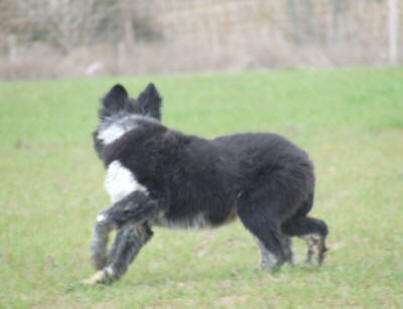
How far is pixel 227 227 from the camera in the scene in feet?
25.9

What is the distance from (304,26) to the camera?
60.7ft

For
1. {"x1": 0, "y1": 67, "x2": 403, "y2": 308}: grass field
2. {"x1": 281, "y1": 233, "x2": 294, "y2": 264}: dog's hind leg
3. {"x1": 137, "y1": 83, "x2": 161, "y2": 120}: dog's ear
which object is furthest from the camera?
{"x1": 137, "y1": 83, "x2": 161, "y2": 120}: dog's ear

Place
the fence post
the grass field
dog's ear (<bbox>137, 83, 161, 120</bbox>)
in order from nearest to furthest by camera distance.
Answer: the grass field < dog's ear (<bbox>137, 83, 161, 120</bbox>) < the fence post

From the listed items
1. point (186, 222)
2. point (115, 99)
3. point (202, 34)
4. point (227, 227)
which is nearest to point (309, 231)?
point (186, 222)

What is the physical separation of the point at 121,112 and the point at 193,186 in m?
1.03

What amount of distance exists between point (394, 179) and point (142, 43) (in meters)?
10.9

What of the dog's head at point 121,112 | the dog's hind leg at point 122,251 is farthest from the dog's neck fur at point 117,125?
the dog's hind leg at point 122,251

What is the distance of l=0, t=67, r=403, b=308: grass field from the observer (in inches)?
199

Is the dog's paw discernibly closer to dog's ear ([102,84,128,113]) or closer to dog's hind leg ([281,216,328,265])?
dog's ear ([102,84,128,113])

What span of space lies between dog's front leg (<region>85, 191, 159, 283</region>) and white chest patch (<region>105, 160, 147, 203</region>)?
0.16ft

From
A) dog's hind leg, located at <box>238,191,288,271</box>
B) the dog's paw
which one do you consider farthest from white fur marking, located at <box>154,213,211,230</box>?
the dog's paw

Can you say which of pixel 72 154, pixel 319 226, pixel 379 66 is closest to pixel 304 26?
pixel 379 66

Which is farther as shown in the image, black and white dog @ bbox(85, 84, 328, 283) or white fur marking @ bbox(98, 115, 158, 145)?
white fur marking @ bbox(98, 115, 158, 145)

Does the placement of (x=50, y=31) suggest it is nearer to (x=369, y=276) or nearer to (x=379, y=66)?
(x=379, y=66)
